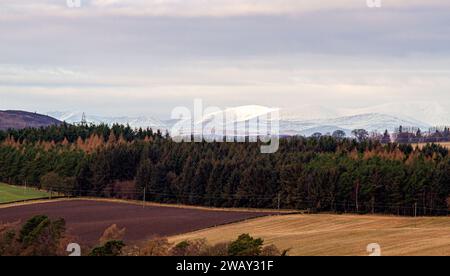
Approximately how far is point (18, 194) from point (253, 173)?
128 ft

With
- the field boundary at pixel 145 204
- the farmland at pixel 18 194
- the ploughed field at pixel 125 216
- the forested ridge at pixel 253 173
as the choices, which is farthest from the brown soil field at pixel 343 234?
the farmland at pixel 18 194

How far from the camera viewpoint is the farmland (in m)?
148

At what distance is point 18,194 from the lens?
154 m

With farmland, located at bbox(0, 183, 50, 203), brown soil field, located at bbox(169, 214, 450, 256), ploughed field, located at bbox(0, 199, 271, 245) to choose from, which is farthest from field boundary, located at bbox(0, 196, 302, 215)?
brown soil field, located at bbox(169, 214, 450, 256)

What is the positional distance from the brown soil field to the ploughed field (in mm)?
4292

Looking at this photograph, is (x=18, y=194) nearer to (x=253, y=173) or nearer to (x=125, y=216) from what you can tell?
(x=125, y=216)

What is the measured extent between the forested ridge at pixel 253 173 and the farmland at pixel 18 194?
92.0 inches

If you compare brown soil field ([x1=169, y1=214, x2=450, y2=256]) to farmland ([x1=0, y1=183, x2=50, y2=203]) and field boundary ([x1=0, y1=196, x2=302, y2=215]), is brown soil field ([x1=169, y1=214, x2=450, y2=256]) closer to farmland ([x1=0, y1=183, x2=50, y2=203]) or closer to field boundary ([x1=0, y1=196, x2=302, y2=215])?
field boundary ([x1=0, y1=196, x2=302, y2=215])

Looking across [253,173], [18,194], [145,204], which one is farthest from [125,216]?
[18,194]

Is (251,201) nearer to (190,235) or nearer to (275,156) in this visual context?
(275,156)

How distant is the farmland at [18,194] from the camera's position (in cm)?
14765

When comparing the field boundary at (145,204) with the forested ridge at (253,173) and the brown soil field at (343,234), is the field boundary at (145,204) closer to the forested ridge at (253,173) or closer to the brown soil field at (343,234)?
the forested ridge at (253,173)

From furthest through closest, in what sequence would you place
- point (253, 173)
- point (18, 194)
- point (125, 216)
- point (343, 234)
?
point (18, 194) → point (253, 173) → point (125, 216) → point (343, 234)
